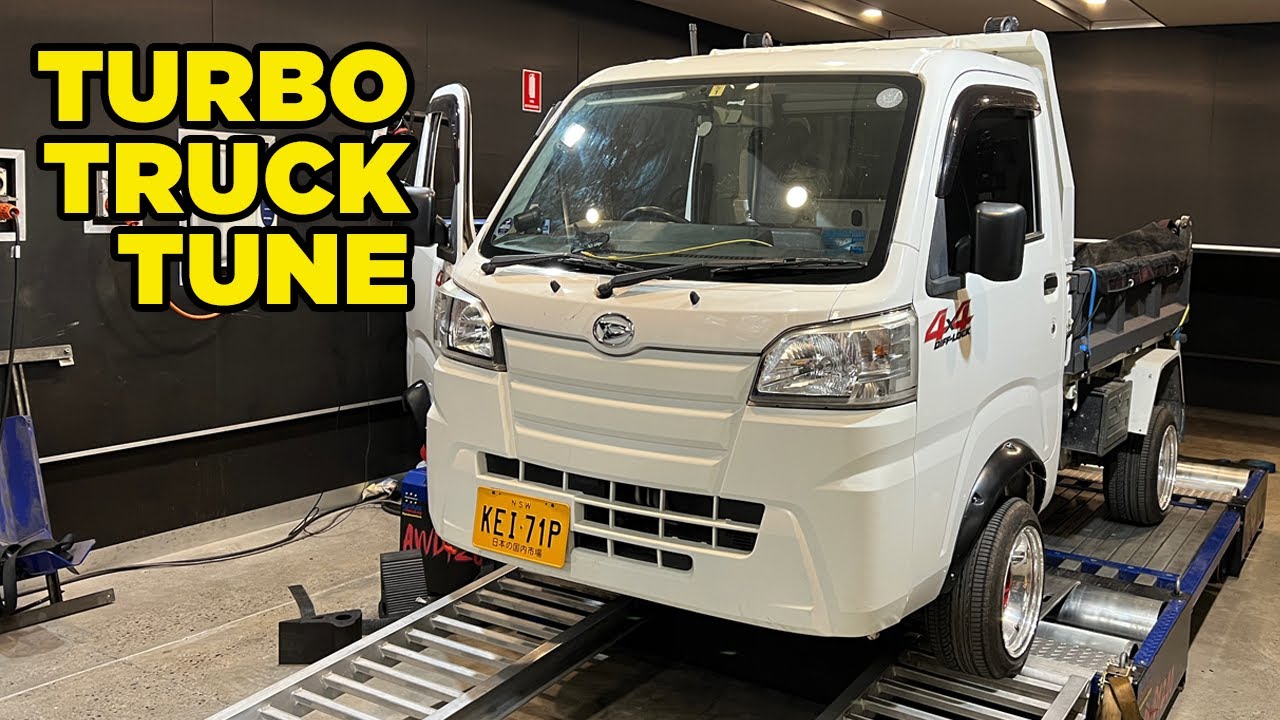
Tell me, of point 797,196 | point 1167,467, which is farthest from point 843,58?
point 1167,467

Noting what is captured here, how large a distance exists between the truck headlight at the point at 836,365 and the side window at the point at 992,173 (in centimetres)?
51

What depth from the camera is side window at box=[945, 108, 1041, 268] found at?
3.31 m

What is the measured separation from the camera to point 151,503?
5.67 meters

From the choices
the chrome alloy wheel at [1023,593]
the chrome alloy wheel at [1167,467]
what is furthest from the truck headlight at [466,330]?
the chrome alloy wheel at [1167,467]

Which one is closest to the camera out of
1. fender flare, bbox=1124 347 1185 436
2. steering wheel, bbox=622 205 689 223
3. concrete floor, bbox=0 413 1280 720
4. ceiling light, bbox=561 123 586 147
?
steering wheel, bbox=622 205 689 223

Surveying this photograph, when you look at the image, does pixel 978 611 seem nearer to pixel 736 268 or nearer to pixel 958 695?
pixel 958 695

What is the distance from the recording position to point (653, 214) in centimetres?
350

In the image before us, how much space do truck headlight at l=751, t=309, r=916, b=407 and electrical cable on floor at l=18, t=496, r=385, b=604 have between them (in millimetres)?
3639

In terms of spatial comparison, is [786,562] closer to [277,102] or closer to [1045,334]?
[1045,334]

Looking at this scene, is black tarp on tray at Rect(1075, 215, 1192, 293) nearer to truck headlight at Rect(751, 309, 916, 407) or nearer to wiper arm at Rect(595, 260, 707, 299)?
truck headlight at Rect(751, 309, 916, 407)

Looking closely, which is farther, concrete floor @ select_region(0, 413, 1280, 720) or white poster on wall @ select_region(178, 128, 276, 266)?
white poster on wall @ select_region(178, 128, 276, 266)

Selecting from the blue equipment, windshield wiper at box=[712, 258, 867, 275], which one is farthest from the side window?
the blue equipment

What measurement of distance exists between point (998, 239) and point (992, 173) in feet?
2.34

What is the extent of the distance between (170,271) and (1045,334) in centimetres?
427
